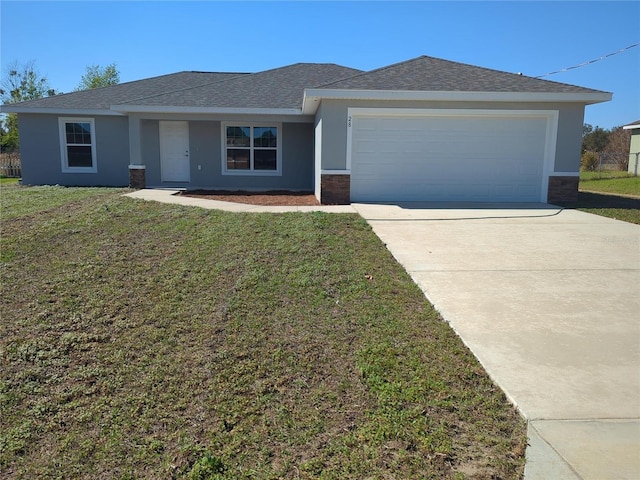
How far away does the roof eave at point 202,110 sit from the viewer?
15633 millimetres

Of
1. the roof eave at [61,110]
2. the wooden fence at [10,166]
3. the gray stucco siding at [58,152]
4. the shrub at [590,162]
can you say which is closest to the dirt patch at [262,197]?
the gray stucco siding at [58,152]

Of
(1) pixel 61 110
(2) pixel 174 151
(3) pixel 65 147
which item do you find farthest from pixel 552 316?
(3) pixel 65 147

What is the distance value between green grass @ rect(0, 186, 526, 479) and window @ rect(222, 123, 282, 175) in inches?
414

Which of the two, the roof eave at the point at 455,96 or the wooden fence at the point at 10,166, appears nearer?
the roof eave at the point at 455,96

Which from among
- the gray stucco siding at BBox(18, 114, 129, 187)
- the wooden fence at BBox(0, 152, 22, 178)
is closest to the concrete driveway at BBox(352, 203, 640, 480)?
the gray stucco siding at BBox(18, 114, 129, 187)

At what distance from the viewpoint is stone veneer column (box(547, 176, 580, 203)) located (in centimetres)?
1335

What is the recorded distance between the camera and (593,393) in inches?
138

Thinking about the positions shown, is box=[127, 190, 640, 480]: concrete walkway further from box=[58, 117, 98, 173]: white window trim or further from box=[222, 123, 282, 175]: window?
box=[58, 117, 98, 173]: white window trim

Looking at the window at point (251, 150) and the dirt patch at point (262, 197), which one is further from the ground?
the window at point (251, 150)

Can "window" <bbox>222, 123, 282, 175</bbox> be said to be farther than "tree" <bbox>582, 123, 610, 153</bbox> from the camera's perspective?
No

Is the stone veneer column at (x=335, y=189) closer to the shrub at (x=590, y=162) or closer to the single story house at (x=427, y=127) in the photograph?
the single story house at (x=427, y=127)

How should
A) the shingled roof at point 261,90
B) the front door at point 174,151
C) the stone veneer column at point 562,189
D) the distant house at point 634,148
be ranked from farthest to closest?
the distant house at point 634,148
the front door at point 174,151
the shingled roof at point 261,90
the stone veneer column at point 562,189

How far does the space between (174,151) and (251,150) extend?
9.31ft

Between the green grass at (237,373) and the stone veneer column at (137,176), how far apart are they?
9.00 meters
